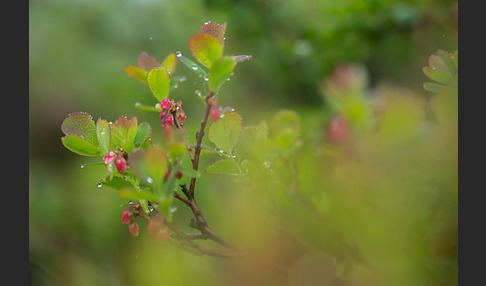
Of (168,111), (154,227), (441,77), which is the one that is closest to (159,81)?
(168,111)

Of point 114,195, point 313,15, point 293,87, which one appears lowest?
point 114,195

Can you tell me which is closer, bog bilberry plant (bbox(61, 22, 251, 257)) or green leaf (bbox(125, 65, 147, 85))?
bog bilberry plant (bbox(61, 22, 251, 257))

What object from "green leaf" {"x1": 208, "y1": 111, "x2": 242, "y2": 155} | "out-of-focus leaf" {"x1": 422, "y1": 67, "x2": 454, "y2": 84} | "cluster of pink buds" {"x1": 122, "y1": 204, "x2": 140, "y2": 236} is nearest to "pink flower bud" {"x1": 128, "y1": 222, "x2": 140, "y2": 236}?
"cluster of pink buds" {"x1": 122, "y1": 204, "x2": 140, "y2": 236}

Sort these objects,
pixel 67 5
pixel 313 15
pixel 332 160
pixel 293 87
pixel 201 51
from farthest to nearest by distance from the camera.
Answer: pixel 67 5
pixel 313 15
pixel 293 87
pixel 332 160
pixel 201 51

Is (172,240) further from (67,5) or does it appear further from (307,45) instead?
(67,5)

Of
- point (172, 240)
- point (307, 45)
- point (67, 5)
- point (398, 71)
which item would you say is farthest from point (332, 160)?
point (67, 5)

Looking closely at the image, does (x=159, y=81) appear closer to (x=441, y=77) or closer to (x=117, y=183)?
(x=117, y=183)

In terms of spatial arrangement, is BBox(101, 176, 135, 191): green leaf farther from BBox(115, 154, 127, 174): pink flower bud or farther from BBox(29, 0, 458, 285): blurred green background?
BBox(29, 0, 458, 285): blurred green background
